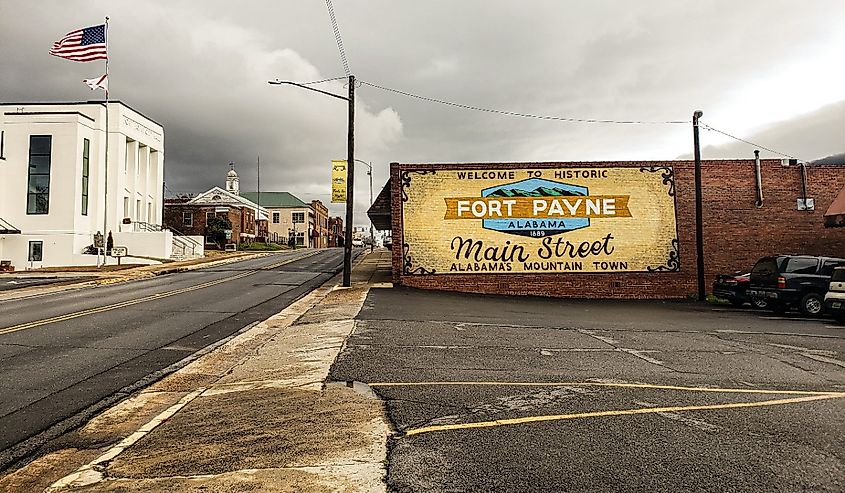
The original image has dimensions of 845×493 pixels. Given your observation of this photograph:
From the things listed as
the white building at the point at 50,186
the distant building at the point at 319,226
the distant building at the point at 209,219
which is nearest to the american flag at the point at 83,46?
the white building at the point at 50,186

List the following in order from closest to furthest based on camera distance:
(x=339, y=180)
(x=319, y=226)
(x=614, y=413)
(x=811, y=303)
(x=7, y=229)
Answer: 1. (x=614, y=413)
2. (x=811, y=303)
3. (x=339, y=180)
4. (x=7, y=229)
5. (x=319, y=226)

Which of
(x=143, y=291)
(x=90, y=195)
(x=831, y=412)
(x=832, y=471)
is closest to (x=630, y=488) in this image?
(x=832, y=471)

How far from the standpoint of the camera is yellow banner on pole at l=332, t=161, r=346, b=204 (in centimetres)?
2695

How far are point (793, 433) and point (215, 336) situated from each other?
1051 cm

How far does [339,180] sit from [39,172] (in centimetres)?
3036

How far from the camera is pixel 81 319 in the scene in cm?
1520

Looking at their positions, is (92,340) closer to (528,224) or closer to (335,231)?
(528,224)

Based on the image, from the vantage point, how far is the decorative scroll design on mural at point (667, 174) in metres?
25.6

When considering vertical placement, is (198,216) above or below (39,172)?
below

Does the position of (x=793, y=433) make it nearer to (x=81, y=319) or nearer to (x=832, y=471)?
(x=832, y=471)

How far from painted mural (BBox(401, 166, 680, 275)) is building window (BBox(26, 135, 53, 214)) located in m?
32.8

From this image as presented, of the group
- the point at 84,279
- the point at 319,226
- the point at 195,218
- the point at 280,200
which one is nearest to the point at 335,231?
Result: the point at 319,226

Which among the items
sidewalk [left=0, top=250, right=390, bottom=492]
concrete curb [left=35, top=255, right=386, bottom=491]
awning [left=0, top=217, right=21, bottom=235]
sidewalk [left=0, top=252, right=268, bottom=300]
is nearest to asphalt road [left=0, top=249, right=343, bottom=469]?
concrete curb [left=35, top=255, right=386, bottom=491]

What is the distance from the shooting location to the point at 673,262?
998 inches
